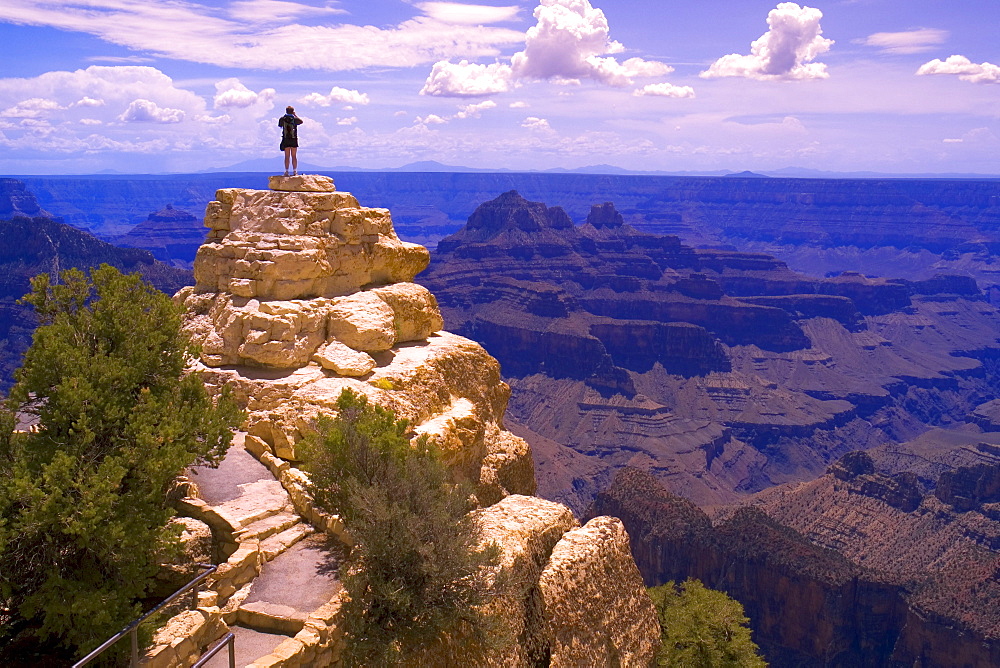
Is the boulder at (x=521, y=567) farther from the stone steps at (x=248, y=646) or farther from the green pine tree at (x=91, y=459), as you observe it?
the green pine tree at (x=91, y=459)

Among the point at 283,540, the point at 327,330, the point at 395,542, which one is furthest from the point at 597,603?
the point at 327,330

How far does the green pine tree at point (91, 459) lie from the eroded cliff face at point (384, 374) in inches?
108

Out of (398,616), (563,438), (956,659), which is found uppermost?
(398,616)

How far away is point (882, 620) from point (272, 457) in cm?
5404

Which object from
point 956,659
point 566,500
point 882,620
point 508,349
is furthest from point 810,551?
point 508,349

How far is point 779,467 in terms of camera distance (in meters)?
140

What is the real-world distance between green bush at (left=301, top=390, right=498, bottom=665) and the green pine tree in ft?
8.05

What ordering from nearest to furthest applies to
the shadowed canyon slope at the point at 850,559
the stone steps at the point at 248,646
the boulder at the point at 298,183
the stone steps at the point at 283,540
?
the stone steps at the point at 248,646 → the stone steps at the point at 283,540 → the boulder at the point at 298,183 → the shadowed canyon slope at the point at 850,559

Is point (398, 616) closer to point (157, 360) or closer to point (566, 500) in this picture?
point (157, 360)

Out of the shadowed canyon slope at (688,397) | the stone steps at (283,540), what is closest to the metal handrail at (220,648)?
the stone steps at (283,540)

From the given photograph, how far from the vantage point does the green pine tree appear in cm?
1107

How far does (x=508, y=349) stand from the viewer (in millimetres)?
176000

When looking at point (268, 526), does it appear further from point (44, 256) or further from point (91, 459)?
point (44, 256)

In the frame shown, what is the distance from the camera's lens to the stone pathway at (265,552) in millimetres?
12547
